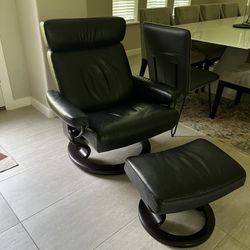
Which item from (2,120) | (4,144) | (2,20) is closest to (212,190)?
(4,144)

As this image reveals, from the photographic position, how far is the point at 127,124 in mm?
1526

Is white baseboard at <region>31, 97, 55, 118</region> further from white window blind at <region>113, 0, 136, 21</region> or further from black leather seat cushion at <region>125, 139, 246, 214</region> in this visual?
white window blind at <region>113, 0, 136, 21</region>

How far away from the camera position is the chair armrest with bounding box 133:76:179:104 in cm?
173

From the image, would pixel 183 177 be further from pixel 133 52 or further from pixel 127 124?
pixel 133 52

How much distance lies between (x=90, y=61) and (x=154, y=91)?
1.79ft

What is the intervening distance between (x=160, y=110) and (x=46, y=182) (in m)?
0.92

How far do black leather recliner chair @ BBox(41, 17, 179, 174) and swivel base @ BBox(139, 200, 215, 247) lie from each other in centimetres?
44

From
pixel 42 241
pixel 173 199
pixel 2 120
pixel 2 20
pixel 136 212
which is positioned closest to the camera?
pixel 173 199

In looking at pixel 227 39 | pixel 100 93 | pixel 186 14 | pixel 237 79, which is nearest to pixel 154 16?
pixel 186 14

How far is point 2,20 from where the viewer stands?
2.20m

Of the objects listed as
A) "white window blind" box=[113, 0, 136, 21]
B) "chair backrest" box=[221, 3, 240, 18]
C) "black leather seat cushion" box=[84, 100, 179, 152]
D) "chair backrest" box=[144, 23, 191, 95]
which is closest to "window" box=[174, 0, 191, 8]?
"white window blind" box=[113, 0, 136, 21]

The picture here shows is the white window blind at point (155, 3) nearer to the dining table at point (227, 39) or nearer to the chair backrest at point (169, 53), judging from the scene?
the dining table at point (227, 39)

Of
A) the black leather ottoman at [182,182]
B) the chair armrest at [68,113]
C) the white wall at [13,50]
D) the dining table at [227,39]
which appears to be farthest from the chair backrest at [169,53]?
the white wall at [13,50]

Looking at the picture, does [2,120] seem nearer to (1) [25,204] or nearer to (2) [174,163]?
(1) [25,204]
